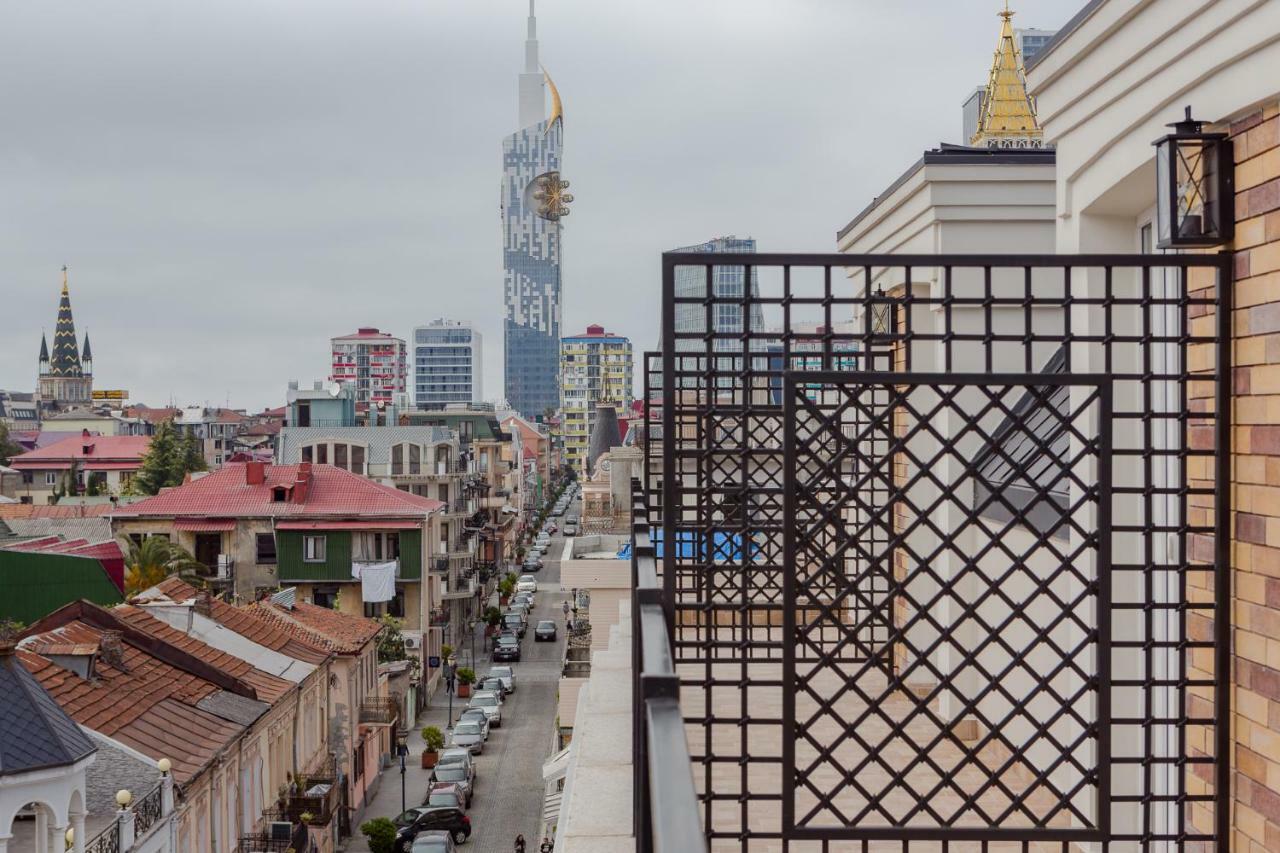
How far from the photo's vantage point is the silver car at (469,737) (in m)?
38.0

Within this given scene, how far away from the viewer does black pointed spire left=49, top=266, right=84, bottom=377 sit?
166m

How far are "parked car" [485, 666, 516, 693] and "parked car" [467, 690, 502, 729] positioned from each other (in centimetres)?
222

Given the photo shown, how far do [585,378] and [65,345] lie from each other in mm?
64891

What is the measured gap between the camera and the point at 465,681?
4756 centimetres

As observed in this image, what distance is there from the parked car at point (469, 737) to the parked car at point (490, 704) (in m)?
2.31

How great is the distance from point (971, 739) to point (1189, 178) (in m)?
5.00

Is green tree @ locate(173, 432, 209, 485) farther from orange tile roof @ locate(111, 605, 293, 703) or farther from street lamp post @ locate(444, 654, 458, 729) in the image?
orange tile roof @ locate(111, 605, 293, 703)

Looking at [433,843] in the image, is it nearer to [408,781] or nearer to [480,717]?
[408,781]

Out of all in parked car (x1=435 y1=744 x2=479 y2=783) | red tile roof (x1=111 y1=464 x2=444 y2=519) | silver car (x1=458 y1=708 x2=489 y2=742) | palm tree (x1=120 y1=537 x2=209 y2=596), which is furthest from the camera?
red tile roof (x1=111 y1=464 x2=444 y2=519)

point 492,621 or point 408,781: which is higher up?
point 492,621

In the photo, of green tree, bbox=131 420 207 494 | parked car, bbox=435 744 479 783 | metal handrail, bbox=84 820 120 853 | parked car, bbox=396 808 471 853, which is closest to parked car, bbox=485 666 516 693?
parked car, bbox=435 744 479 783

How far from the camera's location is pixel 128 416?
453 ft

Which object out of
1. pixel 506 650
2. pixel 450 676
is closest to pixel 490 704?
pixel 450 676

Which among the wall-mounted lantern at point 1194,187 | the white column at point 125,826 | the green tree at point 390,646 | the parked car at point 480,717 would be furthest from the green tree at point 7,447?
the wall-mounted lantern at point 1194,187
